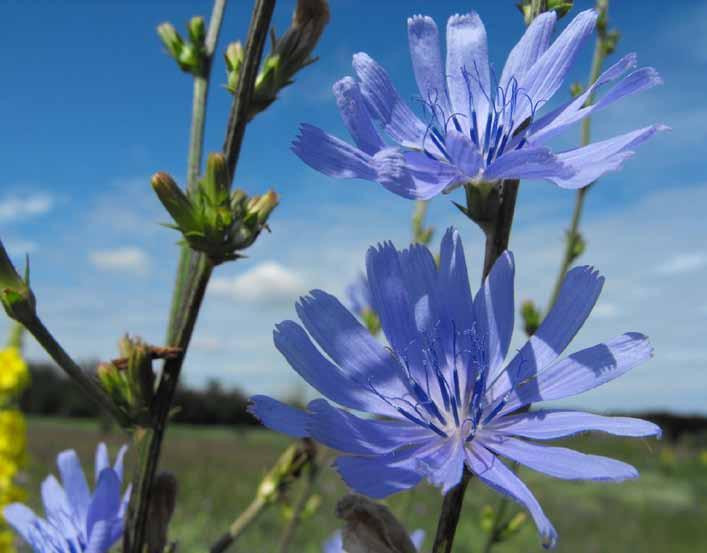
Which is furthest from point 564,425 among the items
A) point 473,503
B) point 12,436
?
point 473,503

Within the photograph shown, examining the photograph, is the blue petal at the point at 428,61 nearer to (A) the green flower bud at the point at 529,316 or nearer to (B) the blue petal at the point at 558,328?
(B) the blue petal at the point at 558,328

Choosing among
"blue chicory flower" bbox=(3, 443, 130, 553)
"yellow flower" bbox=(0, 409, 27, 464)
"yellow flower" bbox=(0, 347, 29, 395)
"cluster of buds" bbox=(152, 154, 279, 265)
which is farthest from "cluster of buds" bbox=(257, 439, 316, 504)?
"yellow flower" bbox=(0, 347, 29, 395)

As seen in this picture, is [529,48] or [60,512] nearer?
[529,48]

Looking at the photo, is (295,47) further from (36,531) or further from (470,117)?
(36,531)

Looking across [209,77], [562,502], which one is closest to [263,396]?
[209,77]

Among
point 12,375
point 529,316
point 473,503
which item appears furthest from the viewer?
point 473,503

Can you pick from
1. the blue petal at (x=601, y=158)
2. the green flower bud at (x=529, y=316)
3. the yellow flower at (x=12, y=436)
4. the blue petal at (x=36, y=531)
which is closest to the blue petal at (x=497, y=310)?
the blue petal at (x=601, y=158)

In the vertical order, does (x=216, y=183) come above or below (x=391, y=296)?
above
